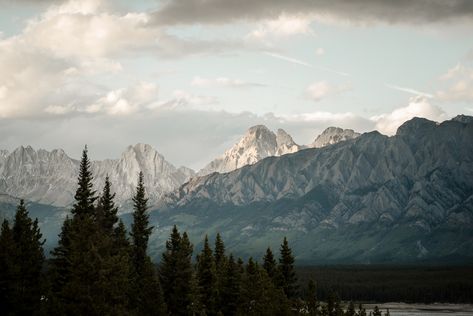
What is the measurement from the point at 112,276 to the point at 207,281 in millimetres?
36747

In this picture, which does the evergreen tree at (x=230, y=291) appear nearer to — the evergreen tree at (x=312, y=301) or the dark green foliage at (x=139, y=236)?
the dark green foliage at (x=139, y=236)

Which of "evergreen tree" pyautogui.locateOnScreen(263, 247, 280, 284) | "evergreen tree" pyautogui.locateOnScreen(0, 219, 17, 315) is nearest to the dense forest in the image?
"evergreen tree" pyautogui.locateOnScreen(0, 219, 17, 315)

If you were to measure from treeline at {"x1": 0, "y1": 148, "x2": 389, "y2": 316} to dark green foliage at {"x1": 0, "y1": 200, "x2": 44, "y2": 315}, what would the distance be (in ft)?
0.33

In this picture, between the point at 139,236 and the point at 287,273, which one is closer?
the point at 139,236

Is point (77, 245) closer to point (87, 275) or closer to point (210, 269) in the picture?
point (87, 275)

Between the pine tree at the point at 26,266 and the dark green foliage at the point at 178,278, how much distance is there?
17.1 meters

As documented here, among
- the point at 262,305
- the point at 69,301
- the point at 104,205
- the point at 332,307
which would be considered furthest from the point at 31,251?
the point at 332,307

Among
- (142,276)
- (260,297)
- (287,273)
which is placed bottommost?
(260,297)

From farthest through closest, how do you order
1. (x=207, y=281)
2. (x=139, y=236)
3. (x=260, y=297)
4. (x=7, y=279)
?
(x=139, y=236)
(x=207, y=281)
(x=260, y=297)
(x=7, y=279)

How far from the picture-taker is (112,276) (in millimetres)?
58188

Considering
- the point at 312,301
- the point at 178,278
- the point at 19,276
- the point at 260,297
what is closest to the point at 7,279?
the point at 19,276

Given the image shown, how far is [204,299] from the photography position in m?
92.4

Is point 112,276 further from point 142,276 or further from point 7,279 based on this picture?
point 142,276

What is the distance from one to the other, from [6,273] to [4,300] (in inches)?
110
